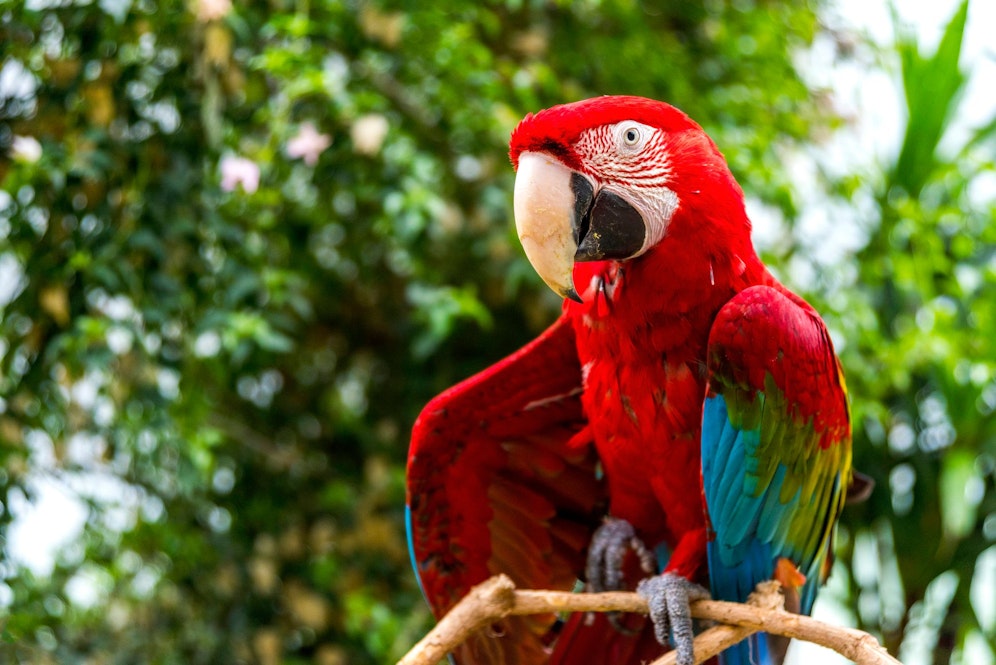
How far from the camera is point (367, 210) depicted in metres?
2.17

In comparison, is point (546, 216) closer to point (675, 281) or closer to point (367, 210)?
point (675, 281)

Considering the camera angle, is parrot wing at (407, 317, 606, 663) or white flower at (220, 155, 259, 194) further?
white flower at (220, 155, 259, 194)

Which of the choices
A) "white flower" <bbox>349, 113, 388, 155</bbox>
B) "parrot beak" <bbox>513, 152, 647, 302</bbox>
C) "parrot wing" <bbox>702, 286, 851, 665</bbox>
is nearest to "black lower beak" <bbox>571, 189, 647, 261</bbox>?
"parrot beak" <bbox>513, 152, 647, 302</bbox>

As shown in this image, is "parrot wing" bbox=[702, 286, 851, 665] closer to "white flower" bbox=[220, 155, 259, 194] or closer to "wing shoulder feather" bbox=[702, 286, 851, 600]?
"wing shoulder feather" bbox=[702, 286, 851, 600]

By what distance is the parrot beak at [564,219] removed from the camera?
1.02 metres

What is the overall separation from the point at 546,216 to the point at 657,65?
4.40 feet

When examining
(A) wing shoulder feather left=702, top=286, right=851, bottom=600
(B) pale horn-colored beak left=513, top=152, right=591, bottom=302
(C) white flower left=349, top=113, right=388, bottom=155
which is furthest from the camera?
(C) white flower left=349, top=113, right=388, bottom=155

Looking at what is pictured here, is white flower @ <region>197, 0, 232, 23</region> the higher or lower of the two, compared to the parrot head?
lower

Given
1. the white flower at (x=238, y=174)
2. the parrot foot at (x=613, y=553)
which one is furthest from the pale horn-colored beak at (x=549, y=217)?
the white flower at (x=238, y=174)

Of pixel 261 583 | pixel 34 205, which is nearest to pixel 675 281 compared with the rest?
pixel 34 205

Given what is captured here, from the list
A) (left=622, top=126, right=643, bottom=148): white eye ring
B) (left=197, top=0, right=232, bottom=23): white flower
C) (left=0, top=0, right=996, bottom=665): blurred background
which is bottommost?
(left=0, top=0, right=996, bottom=665): blurred background

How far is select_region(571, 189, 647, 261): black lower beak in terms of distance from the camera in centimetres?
103

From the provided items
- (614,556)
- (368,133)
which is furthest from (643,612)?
(368,133)

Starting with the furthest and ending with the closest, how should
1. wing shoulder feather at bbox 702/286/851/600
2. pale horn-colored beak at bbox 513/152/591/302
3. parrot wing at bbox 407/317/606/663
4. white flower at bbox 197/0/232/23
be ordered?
white flower at bbox 197/0/232/23 < parrot wing at bbox 407/317/606/663 < wing shoulder feather at bbox 702/286/851/600 < pale horn-colored beak at bbox 513/152/591/302
